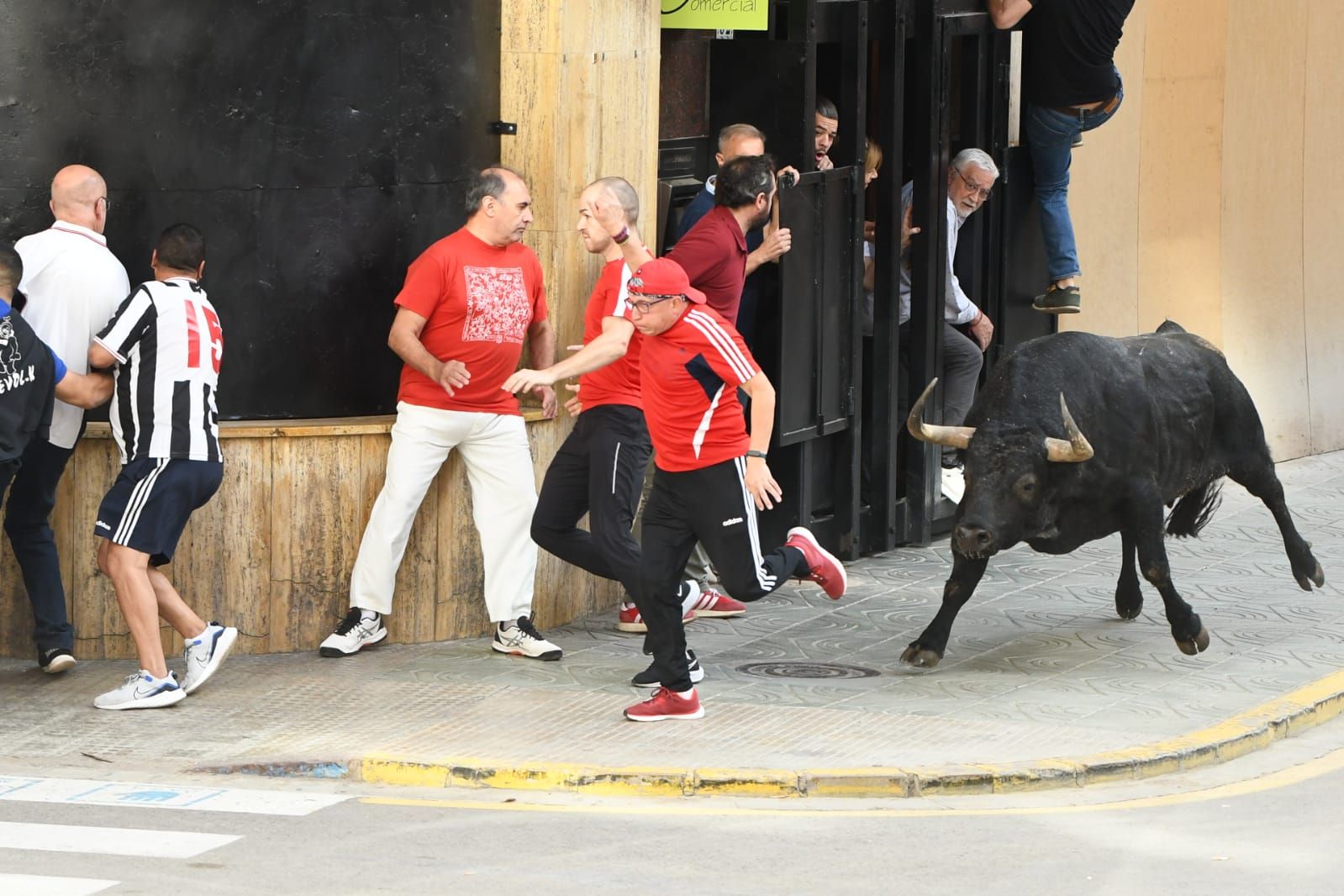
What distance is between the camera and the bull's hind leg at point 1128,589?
1113cm

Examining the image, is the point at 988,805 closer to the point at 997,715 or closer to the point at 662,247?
the point at 997,715

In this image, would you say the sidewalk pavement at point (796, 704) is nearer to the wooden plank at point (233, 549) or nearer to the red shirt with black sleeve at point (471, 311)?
the wooden plank at point (233, 549)

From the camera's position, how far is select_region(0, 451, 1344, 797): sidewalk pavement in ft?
27.7

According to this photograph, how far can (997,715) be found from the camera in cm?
934

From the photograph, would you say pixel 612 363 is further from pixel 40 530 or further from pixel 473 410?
pixel 40 530

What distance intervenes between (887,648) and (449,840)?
3.58 metres

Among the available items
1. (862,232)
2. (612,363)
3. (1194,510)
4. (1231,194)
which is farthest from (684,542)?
(1231,194)

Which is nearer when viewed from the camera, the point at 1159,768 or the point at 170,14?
the point at 1159,768

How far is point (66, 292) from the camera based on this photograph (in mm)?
9562

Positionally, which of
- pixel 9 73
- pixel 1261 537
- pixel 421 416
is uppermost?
pixel 9 73

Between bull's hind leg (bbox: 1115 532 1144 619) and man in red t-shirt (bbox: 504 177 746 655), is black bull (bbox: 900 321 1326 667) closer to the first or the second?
bull's hind leg (bbox: 1115 532 1144 619)

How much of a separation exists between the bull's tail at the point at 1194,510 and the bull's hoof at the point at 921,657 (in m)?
2.21

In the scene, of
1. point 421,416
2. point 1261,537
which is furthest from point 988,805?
point 1261,537

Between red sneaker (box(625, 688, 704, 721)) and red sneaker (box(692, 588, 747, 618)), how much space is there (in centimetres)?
219
